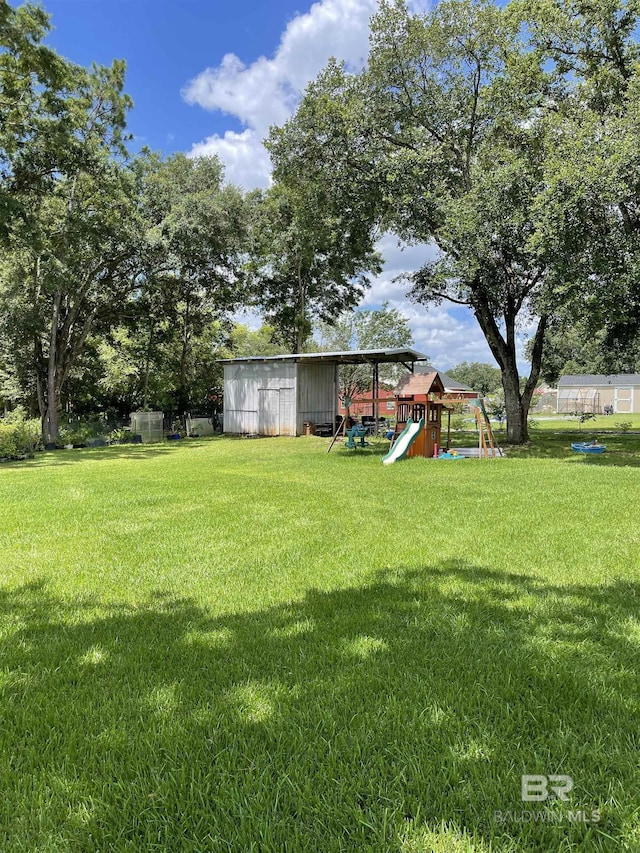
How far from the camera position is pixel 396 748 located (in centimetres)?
177

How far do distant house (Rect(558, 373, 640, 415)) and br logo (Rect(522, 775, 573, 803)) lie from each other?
5201 centimetres

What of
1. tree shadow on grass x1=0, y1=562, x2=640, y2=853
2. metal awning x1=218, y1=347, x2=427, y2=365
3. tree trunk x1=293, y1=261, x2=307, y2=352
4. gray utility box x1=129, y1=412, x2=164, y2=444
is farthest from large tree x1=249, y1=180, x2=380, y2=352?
tree shadow on grass x1=0, y1=562, x2=640, y2=853

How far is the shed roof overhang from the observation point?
16047mm

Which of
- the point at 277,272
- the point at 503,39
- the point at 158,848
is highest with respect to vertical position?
the point at 503,39

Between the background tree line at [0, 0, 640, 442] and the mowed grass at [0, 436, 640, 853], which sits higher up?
the background tree line at [0, 0, 640, 442]

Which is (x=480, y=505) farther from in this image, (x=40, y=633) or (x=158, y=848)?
(x=158, y=848)

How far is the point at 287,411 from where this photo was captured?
754 inches

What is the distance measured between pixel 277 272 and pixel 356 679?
23472 mm

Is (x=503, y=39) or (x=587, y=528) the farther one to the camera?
(x=503, y=39)

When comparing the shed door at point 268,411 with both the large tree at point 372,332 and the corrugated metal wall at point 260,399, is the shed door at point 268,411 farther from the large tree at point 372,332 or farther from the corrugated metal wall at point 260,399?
the large tree at point 372,332

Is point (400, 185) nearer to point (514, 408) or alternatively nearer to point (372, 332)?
point (514, 408)

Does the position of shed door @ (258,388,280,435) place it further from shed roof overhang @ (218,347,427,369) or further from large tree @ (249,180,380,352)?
large tree @ (249,180,380,352)

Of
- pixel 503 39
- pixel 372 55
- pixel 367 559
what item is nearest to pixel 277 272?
A: pixel 372 55

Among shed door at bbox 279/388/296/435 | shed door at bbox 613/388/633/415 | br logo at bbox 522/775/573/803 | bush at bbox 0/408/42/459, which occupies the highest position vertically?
shed door at bbox 613/388/633/415
